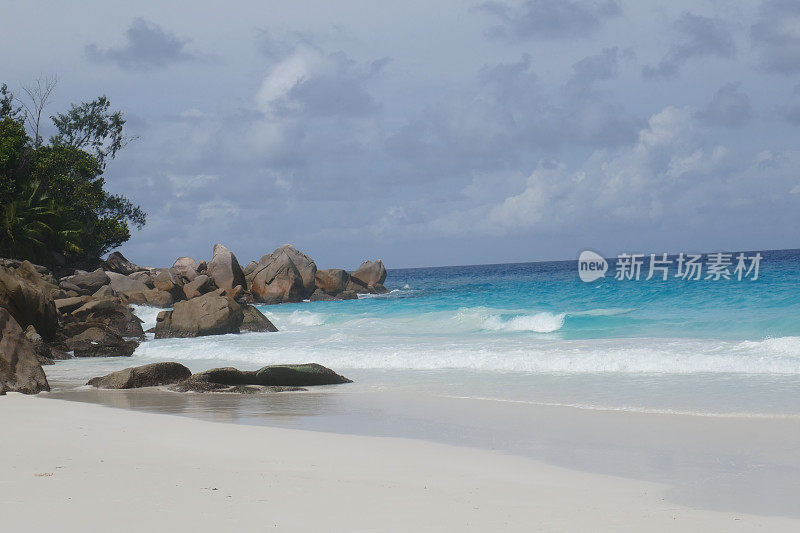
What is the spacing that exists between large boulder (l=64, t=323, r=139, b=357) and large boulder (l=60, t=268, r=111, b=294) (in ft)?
31.1

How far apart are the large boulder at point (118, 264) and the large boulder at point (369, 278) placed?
1428 cm

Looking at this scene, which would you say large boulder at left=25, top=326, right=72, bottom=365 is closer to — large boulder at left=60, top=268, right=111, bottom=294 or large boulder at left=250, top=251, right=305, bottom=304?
large boulder at left=60, top=268, right=111, bottom=294

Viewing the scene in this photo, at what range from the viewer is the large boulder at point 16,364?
11539mm

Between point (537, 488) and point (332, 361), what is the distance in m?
11.2

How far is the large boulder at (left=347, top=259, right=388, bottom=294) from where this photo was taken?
4984 centimetres

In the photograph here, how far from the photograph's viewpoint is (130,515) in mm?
4688

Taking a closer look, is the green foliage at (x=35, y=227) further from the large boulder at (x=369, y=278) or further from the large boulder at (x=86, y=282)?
the large boulder at (x=369, y=278)

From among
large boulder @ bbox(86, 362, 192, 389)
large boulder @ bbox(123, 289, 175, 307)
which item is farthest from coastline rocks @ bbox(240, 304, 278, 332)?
large boulder @ bbox(86, 362, 192, 389)

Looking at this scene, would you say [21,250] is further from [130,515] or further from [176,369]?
[130,515]

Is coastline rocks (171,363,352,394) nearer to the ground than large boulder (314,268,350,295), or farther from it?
nearer to the ground

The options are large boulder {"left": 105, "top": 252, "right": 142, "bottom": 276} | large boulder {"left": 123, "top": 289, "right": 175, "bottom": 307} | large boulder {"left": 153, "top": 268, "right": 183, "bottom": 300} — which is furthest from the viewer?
large boulder {"left": 105, "top": 252, "right": 142, "bottom": 276}

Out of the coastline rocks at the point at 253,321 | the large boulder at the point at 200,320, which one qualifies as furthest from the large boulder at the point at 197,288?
the large boulder at the point at 200,320

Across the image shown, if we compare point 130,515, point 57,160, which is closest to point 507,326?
point 130,515

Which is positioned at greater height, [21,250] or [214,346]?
[21,250]
